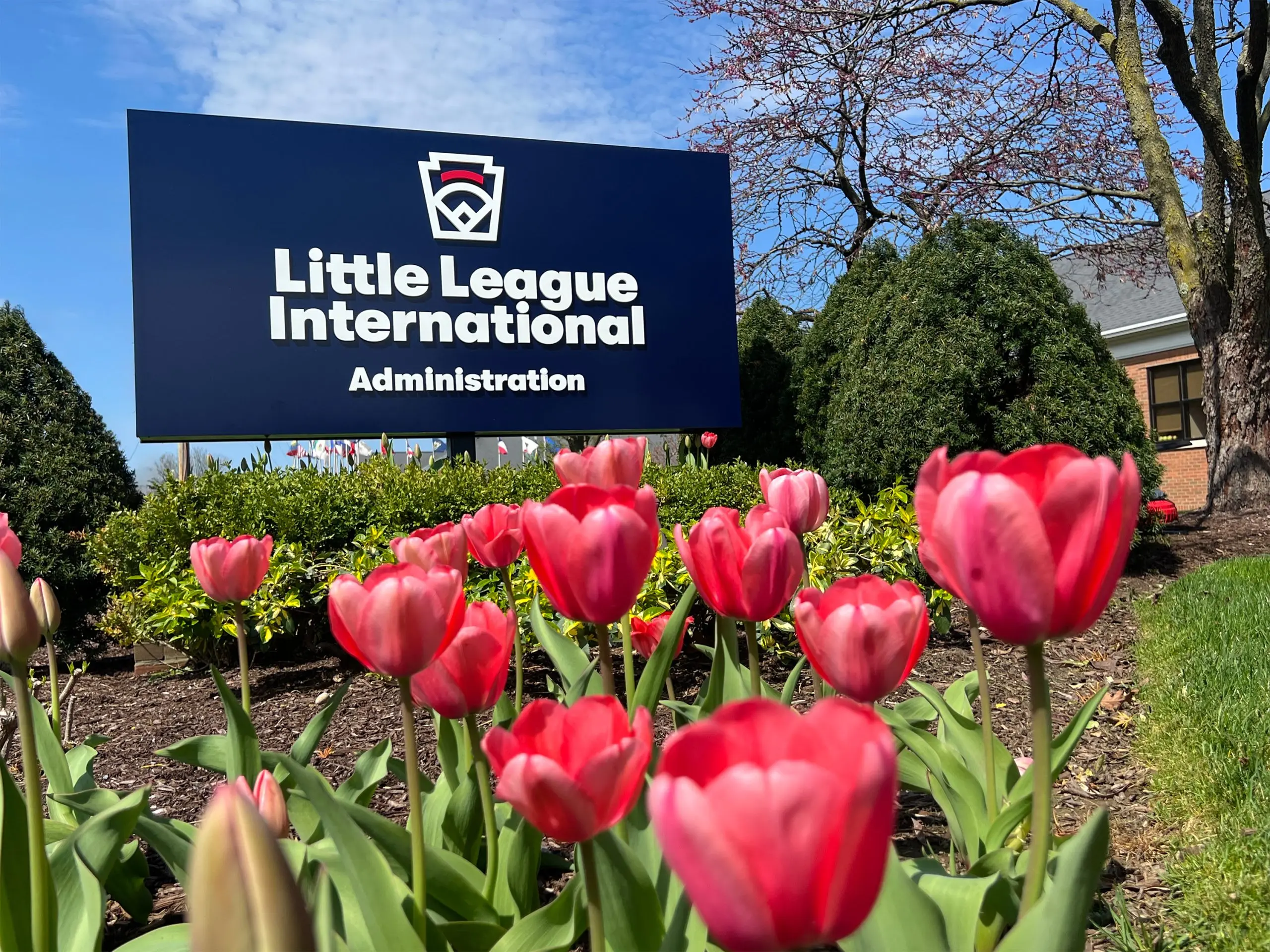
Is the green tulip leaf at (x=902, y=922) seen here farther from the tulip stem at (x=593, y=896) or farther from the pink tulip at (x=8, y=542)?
the pink tulip at (x=8, y=542)

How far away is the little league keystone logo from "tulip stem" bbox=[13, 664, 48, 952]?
7.78 metres

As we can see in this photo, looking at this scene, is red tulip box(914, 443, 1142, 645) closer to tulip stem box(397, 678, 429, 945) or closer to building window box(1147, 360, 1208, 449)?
tulip stem box(397, 678, 429, 945)

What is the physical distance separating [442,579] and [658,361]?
8.05 m

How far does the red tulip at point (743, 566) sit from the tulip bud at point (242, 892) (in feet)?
2.72

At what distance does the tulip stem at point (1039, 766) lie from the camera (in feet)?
2.51

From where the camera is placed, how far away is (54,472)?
19.5 feet

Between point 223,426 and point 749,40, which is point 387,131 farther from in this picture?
point 749,40

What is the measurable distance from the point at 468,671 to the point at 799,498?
2.37ft

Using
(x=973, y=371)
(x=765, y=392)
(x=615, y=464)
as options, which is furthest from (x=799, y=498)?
(x=765, y=392)

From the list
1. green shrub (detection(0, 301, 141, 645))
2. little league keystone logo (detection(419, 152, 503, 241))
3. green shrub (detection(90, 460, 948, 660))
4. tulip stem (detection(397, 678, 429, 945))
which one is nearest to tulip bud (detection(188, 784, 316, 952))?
tulip stem (detection(397, 678, 429, 945))

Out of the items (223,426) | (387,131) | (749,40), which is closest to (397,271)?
(387,131)

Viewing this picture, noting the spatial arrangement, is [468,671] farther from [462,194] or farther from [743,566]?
[462,194]

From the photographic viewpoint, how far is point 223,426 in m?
7.69

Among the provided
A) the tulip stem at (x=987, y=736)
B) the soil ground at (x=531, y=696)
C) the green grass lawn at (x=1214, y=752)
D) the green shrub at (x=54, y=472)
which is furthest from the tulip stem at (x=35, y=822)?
the green shrub at (x=54, y=472)
